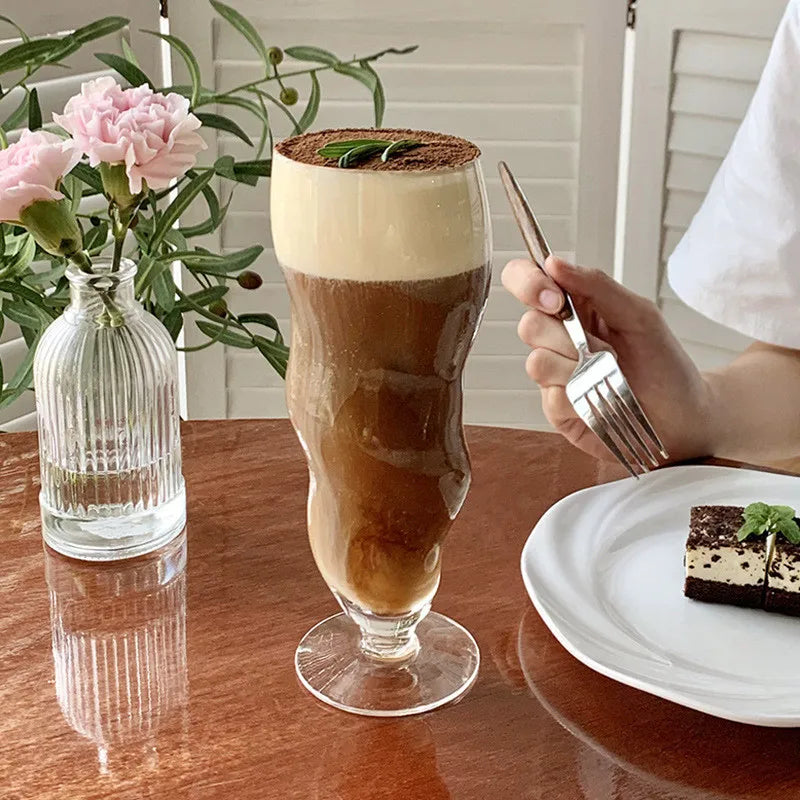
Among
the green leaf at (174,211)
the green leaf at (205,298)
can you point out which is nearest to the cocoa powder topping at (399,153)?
the green leaf at (174,211)

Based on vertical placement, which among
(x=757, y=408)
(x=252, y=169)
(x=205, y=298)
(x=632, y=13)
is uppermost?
(x=632, y=13)

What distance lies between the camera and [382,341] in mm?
639

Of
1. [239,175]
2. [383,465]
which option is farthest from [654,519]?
[239,175]

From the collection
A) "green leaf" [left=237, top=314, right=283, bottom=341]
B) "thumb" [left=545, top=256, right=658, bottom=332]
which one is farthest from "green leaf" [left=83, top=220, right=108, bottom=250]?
"thumb" [left=545, top=256, right=658, bottom=332]

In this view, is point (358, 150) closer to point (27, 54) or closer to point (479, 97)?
point (27, 54)

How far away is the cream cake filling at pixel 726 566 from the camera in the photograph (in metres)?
0.77

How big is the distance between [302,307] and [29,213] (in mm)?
207

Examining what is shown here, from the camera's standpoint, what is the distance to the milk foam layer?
61 cm

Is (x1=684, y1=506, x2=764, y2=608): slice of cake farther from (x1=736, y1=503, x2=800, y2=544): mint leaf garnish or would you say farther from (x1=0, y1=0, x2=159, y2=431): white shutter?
(x1=0, y1=0, x2=159, y2=431): white shutter

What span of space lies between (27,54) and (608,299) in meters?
0.60

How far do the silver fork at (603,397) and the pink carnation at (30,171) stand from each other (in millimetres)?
294

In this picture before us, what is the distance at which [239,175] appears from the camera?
1.24m

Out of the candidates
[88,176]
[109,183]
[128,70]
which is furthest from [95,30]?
[109,183]

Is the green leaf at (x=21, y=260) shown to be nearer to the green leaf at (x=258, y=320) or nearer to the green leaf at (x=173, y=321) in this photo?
the green leaf at (x=173, y=321)
